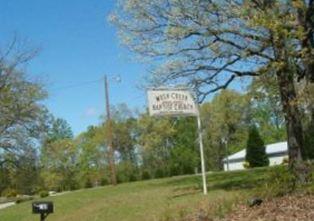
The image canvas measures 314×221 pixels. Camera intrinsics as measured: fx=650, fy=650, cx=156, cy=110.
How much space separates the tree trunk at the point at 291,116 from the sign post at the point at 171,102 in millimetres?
2883

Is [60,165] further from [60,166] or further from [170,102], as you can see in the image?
[170,102]

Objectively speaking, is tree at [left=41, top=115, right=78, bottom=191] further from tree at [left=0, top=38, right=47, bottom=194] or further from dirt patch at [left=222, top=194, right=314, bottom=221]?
dirt patch at [left=222, top=194, right=314, bottom=221]

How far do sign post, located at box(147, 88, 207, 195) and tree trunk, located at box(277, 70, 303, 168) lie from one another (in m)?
2.88

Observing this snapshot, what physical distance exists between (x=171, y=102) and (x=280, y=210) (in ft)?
26.4

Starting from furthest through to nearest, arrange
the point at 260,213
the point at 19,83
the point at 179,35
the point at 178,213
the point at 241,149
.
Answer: the point at 241,149 < the point at 19,83 < the point at 179,35 < the point at 178,213 < the point at 260,213

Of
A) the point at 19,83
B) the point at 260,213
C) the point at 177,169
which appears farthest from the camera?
the point at 177,169

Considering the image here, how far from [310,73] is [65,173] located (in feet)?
249

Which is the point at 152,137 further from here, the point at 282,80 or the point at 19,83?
the point at 282,80

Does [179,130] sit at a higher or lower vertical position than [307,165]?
higher

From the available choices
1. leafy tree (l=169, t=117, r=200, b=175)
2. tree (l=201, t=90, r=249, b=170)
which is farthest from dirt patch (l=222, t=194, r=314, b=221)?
leafy tree (l=169, t=117, r=200, b=175)

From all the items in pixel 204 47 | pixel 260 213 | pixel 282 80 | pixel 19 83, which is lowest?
pixel 260 213

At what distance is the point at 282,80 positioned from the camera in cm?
1791

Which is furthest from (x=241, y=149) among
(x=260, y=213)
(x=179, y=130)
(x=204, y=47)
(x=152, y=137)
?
(x=260, y=213)

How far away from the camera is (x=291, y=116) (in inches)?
727
